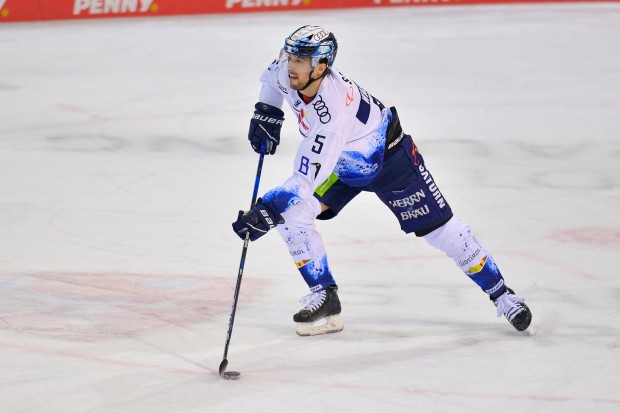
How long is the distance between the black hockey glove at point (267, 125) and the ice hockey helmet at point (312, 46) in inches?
21.8

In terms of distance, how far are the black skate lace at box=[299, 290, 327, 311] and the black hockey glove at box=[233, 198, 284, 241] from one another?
0.61 meters

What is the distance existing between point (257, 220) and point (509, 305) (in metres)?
1.30

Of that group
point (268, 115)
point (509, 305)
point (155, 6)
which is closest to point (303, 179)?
point (268, 115)

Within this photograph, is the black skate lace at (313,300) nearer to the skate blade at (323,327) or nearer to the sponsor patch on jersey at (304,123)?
the skate blade at (323,327)

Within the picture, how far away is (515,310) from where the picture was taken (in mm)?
5055

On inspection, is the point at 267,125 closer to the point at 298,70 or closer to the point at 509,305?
the point at 298,70

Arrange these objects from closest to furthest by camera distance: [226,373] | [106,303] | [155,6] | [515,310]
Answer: [226,373] → [515,310] → [106,303] → [155,6]

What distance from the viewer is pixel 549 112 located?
9469 mm

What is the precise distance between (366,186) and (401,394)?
1.08 meters

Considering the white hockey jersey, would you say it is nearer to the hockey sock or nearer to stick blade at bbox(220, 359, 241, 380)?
the hockey sock

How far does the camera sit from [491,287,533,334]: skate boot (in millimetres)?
5047

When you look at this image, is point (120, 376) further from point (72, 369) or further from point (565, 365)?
point (565, 365)

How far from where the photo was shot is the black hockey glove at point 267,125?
5266 millimetres

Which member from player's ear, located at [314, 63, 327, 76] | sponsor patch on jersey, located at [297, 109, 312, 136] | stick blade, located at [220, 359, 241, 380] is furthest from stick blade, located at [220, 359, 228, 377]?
player's ear, located at [314, 63, 327, 76]
